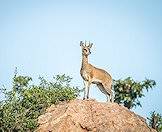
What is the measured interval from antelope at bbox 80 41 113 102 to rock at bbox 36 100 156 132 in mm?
1588

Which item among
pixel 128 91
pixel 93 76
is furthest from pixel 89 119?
pixel 128 91

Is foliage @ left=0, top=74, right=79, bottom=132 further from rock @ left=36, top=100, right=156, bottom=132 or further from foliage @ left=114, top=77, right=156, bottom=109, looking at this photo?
foliage @ left=114, top=77, right=156, bottom=109

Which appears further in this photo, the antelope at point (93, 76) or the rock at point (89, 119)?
the antelope at point (93, 76)

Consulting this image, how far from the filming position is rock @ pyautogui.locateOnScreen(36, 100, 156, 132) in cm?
2130

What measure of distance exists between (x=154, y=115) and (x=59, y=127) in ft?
59.6

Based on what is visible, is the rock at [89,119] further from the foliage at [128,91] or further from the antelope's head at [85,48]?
the foliage at [128,91]

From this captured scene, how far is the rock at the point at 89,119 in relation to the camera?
21297mm

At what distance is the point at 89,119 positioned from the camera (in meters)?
21.7

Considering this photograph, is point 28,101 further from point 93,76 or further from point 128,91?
point 128,91

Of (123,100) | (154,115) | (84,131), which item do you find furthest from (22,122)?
(123,100)

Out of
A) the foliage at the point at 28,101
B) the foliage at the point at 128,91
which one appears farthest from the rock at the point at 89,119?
the foliage at the point at 128,91

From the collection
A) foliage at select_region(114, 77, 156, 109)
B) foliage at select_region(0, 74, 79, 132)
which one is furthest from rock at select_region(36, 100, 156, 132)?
foliage at select_region(114, 77, 156, 109)

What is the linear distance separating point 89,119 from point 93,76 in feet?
12.5

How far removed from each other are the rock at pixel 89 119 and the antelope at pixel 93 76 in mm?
1588
